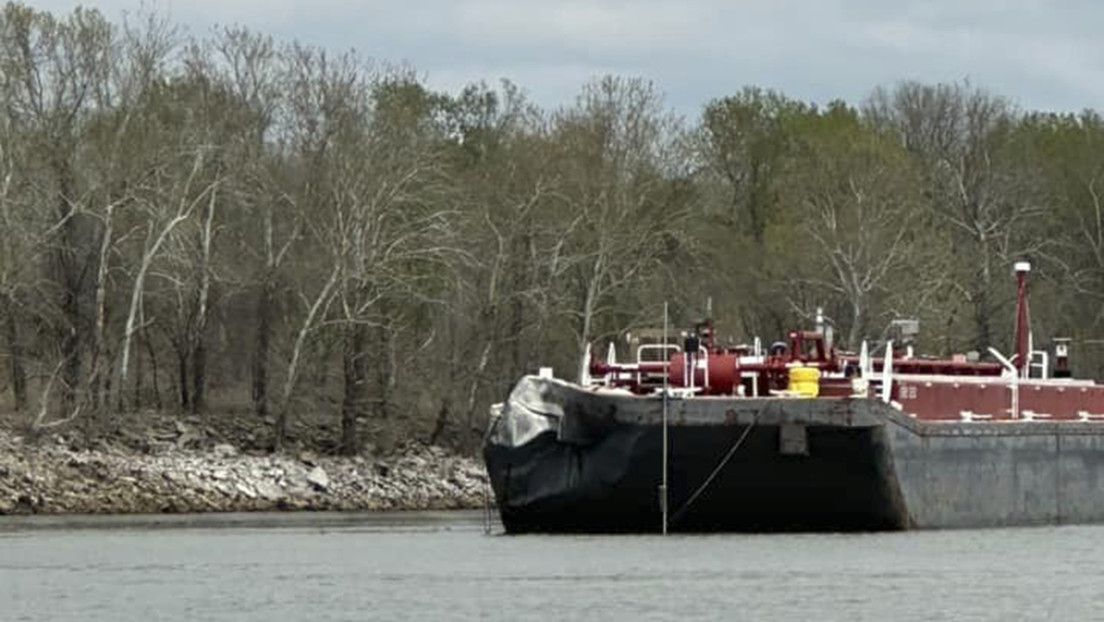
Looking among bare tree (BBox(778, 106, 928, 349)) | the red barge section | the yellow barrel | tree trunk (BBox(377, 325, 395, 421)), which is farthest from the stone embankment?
the yellow barrel

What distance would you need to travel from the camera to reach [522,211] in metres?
112

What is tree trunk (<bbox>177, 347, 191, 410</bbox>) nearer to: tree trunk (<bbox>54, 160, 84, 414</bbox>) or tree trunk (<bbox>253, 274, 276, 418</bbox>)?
tree trunk (<bbox>253, 274, 276, 418</bbox>)

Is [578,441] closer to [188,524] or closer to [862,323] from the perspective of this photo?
[188,524]

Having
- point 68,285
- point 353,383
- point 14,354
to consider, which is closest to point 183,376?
point 68,285

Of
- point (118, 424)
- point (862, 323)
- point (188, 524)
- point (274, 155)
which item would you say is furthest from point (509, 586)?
point (862, 323)

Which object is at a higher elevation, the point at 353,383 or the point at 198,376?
the point at 198,376

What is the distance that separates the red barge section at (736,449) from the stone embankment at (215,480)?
24407 millimetres

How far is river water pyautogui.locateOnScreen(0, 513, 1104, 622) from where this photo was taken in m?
49.2

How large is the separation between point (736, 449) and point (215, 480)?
34803 millimetres

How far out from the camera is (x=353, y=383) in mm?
104750

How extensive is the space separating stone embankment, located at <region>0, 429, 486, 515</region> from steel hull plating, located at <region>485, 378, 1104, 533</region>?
26.2 metres

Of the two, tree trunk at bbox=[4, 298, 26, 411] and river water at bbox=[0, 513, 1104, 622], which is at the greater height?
tree trunk at bbox=[4, 298, 26, 411]

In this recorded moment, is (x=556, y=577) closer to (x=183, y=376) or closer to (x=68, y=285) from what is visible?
(x=68, y=285)

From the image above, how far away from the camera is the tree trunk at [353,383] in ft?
341
